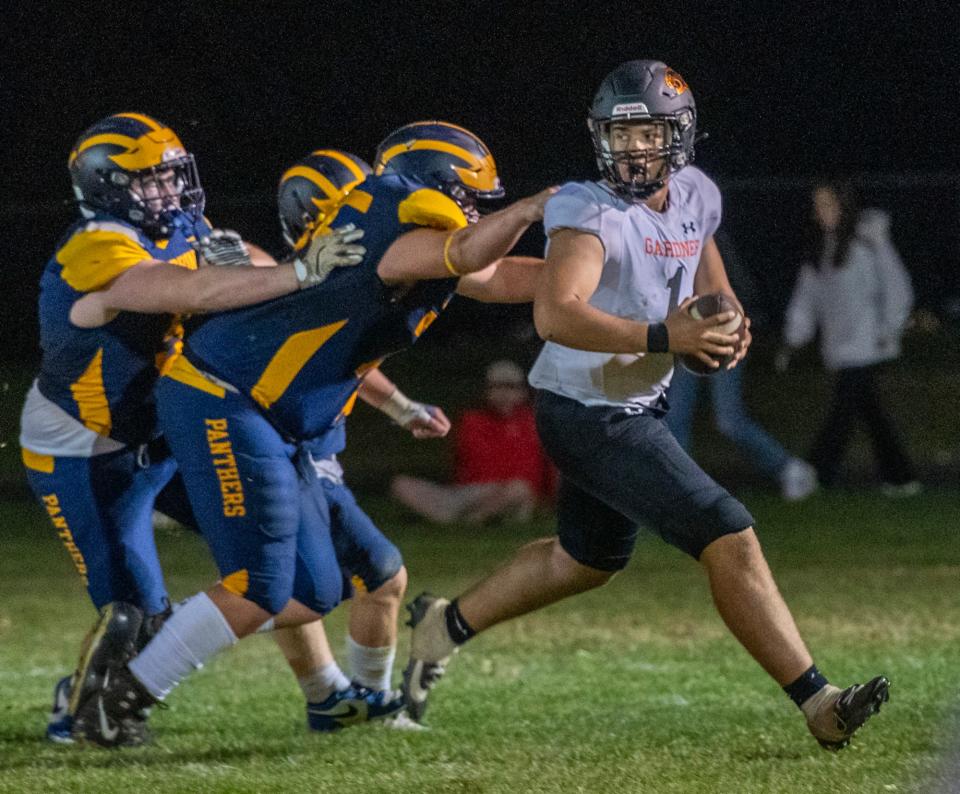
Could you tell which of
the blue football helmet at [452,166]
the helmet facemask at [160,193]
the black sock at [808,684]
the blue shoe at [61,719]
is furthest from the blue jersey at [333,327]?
the black sock at [808,684]

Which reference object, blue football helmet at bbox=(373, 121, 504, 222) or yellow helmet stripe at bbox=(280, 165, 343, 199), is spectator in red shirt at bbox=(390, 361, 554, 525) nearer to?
yellow helmet stripe at bbox=(280, 165, 343, 199)

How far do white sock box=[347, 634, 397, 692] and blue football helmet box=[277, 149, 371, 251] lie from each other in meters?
1.39

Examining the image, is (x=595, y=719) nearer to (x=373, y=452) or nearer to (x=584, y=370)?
(x=584, y=370)

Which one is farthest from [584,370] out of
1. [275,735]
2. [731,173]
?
[731,173]

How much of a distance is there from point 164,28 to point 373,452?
36.1 ft

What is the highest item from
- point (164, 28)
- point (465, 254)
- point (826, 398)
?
point (465, 254)

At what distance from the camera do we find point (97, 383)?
588 cm

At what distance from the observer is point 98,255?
18.6 feet

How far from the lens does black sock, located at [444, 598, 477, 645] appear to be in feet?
20.1

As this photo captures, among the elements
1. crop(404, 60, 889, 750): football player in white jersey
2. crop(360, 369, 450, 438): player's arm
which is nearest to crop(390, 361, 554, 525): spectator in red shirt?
crop(360, 369, 450, 438): player's arm

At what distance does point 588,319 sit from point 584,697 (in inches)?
76.3

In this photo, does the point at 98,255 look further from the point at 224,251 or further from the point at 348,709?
the point at 348,709

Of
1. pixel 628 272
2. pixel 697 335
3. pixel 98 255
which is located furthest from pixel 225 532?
pixel 697 335

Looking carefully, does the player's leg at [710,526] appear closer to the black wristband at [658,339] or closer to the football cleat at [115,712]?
the black wristband at [658,339]
